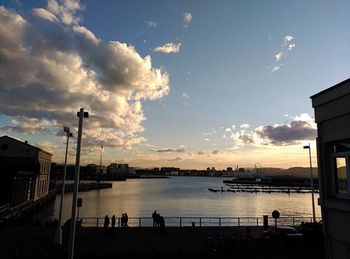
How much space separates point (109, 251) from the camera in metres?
24.2

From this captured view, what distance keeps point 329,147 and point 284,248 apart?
17.3 meters

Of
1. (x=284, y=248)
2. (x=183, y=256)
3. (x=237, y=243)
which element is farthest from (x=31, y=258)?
(x=284, y=248)

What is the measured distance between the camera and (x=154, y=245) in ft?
89.4

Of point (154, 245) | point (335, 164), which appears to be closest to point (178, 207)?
point (154, 245)

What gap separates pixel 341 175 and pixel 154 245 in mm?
19109

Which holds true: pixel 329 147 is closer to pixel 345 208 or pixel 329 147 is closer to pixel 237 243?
pixel 345 208

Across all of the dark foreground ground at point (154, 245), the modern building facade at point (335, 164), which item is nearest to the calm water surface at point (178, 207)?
the dark foreground ground at point (154, 245)

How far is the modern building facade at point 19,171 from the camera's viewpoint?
52562 mm

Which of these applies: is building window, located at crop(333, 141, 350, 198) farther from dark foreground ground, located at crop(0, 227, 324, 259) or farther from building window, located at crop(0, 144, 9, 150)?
building window, located at crop(0, 144, 9, 150)

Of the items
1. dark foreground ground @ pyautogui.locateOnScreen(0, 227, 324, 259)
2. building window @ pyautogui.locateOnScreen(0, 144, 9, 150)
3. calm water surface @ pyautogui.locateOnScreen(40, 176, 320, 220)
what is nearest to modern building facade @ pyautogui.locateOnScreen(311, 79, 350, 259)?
dark foreground ground @ pyautogui.locateOnScreen(0, 227, 324, 259)

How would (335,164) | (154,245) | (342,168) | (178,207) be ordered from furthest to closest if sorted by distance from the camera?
(178,207) → (154,245) → (335,164) → (342,168)

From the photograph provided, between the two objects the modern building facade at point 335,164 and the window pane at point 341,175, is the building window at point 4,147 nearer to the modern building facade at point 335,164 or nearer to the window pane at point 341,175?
the modern building facade at point 335,164

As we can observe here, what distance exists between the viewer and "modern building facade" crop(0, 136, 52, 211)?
5256 centimetres

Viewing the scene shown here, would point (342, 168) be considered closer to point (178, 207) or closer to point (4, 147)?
point (4, 147)
